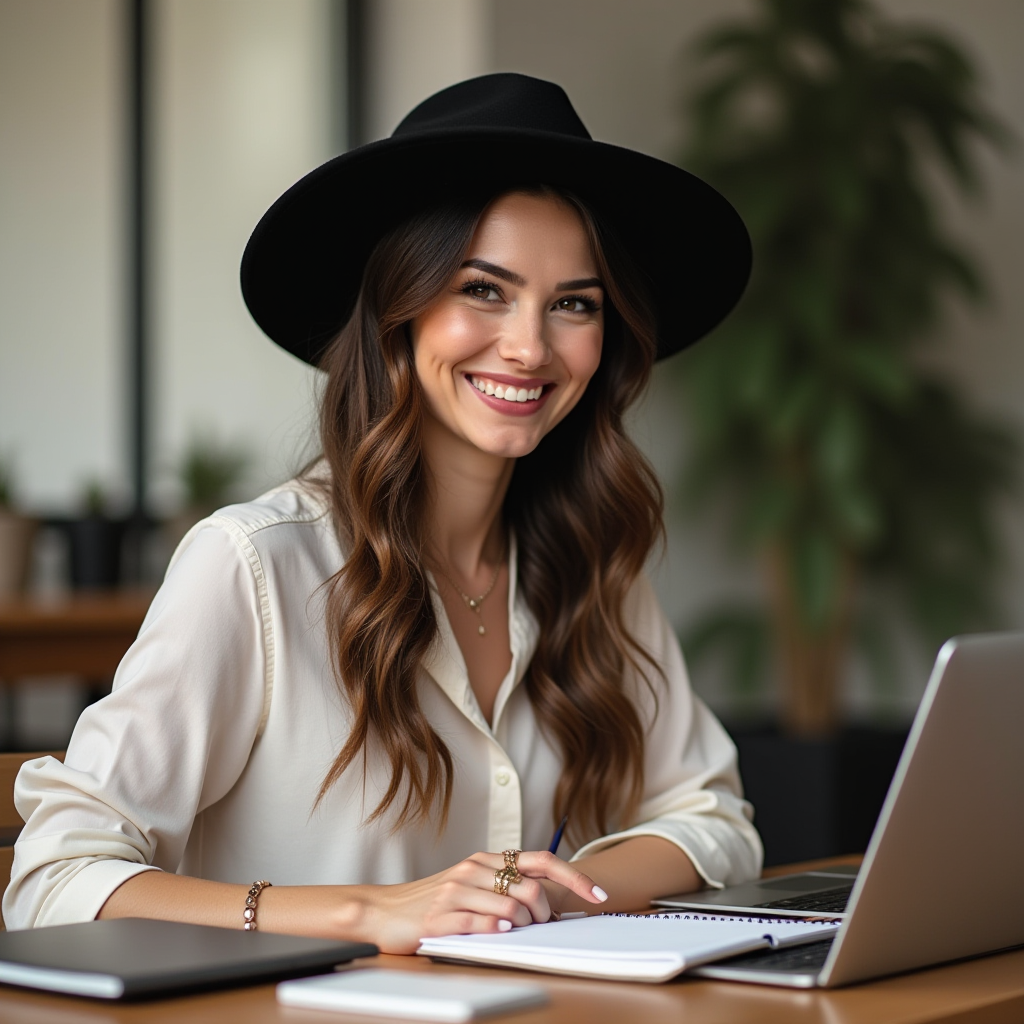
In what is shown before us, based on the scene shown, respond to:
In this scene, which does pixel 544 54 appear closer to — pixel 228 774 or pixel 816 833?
pixel 816 833

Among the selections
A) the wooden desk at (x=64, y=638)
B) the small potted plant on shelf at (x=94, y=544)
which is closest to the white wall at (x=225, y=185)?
the small potted plant on shelf at (x=94, y=544)

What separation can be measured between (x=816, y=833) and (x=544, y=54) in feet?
7.05

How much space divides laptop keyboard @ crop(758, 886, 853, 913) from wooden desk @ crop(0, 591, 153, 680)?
182 cm

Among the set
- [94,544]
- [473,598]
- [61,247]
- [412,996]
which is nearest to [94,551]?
[94,544]

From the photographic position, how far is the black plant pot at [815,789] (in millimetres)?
3430

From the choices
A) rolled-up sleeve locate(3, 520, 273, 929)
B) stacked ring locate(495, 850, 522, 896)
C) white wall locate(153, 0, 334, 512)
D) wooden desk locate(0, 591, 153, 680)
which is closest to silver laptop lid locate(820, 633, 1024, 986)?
stacked ring locate(495, 850, 522, 896)

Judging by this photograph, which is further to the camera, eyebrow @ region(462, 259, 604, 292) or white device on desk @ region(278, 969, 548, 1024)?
eyebrow @ region(462, 259, 604, 292)

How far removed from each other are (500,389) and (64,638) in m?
1.59

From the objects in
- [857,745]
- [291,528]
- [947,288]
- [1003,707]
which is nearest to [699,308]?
[291,528]

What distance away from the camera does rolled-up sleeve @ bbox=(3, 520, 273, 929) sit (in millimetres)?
1178

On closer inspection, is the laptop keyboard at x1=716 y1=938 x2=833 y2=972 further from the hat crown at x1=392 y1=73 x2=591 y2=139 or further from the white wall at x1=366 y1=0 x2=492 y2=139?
the white wall at x1=366 y1=0 x2=492 y2=139

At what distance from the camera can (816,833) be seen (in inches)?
135

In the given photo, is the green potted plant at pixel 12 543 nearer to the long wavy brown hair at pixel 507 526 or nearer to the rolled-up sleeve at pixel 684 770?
the long wavy brown hair at pixel 507 526

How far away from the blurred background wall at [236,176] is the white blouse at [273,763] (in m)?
2.29
